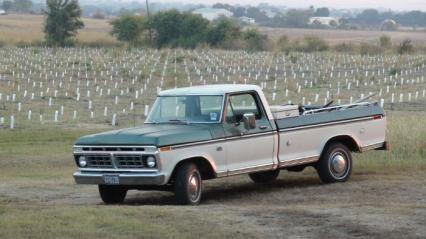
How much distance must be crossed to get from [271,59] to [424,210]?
203 feet

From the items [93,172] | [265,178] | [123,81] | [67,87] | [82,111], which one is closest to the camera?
[93,172]

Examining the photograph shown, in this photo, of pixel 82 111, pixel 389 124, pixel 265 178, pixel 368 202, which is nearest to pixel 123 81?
pixel 82 111

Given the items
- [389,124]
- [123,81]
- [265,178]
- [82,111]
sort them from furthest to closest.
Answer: [123,81]
[82,111]
[389,124]
[265,178]

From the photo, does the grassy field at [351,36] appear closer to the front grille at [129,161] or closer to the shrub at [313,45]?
the shrub at [313,45]

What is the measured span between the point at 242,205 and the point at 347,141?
3.39 metres

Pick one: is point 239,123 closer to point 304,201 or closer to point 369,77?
point 304,201

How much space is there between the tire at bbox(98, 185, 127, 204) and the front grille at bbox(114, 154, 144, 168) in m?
0.75

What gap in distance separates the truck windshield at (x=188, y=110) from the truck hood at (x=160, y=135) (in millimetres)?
255

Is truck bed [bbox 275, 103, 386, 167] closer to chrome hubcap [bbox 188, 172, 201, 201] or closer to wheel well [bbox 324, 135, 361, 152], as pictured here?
wheel well [bbox 324, 135, 361, 152]

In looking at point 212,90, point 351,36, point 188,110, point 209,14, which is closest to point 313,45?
point 351,36

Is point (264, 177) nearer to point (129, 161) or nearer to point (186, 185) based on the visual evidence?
point (186, 185)

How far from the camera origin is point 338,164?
1747 centimetres

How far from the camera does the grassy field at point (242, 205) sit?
11977mm

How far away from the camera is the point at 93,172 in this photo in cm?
1522
